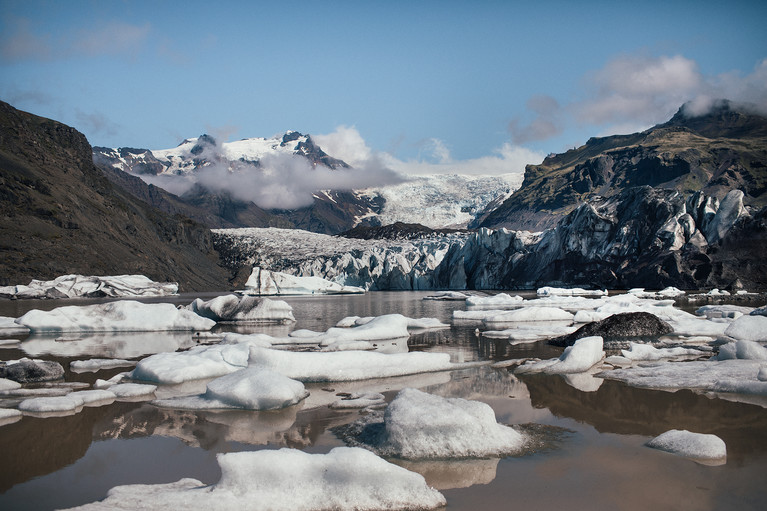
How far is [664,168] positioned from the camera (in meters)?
104

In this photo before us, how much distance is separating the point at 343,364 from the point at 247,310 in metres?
10.9

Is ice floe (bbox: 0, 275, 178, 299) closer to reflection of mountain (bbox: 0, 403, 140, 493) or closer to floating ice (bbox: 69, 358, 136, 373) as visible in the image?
floating ice (bbox: 69, 358, 136, 373)

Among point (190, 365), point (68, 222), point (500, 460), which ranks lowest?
point (500, 460)

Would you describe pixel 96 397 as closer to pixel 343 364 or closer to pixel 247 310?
pixel 343 364

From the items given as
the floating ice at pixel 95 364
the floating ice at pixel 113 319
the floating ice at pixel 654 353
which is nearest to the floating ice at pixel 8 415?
the floating ice at pixel 95 364

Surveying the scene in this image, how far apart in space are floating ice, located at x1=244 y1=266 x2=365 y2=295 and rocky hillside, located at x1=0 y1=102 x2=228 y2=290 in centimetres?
1301

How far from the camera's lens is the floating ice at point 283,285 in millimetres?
37125

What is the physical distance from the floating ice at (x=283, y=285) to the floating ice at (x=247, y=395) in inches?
1251

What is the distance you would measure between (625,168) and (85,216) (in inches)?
4286

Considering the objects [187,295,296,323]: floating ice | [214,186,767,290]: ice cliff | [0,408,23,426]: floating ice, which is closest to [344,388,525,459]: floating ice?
[0,408,23,426]: floating ice

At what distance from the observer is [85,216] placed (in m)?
45.0

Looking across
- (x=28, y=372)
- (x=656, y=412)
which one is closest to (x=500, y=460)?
Result: (x=656, y=412)

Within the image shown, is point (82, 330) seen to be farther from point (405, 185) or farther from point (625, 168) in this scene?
point (405, 185)

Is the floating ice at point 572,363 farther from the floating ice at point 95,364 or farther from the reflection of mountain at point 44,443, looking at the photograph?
the floating ice at point 95,364
